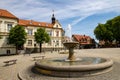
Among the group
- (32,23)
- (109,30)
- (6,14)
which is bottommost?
(109,30)

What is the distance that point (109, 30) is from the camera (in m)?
A: 77.8

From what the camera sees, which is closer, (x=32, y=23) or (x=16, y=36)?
(x=16, y=36)

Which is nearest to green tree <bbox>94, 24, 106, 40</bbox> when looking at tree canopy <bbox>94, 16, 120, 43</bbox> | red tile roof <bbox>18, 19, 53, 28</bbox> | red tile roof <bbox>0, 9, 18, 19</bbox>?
tree canopy <bbox>94, 16, 120, 43</bbox>

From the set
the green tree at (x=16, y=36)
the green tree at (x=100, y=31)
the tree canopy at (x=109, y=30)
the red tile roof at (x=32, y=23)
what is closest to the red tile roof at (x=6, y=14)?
the green tree at (x=16, y=36)

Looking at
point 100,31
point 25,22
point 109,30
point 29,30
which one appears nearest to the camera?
point 29,30

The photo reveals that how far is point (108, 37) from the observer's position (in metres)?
76.9

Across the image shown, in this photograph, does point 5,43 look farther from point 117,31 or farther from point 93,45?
point 93,45

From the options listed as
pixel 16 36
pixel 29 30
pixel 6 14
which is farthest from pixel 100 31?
pixel 16 36

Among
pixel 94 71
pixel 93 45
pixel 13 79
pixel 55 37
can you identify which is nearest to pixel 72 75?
pixel 94 71

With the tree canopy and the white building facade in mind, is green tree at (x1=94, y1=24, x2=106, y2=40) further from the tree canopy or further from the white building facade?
the white building facade

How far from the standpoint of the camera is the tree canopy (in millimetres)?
74438

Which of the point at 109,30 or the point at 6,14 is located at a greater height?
the point at 6,14

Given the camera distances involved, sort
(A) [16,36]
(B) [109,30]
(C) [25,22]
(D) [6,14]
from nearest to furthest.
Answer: (A) [16,36] → (D) [6,14] → (C) [25,22] → (B) [109,30]

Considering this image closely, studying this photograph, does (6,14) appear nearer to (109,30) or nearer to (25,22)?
(25,22)
